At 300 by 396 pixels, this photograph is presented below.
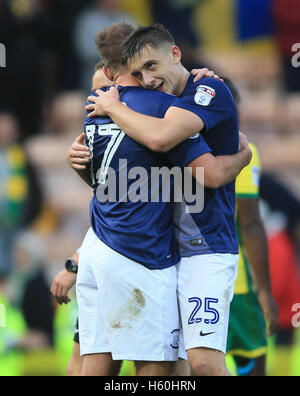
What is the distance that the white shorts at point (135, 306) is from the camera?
14.2 feet

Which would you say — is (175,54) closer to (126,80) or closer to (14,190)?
(126,80)

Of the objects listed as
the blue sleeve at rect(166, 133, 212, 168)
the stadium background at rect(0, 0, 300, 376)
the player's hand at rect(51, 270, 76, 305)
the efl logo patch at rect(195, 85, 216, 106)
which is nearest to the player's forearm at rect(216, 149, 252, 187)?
the blue sleeve at rect(166, 133, 212, 168)

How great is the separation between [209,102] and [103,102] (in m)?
0.54

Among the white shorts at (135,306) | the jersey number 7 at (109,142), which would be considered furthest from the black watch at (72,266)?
the jersey number 7 at (109,142)

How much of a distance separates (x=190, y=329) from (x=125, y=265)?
462 mm

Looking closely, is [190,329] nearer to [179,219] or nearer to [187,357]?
[187,357]

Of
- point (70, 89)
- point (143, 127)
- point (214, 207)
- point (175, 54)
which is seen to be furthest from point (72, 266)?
point (70, 89)

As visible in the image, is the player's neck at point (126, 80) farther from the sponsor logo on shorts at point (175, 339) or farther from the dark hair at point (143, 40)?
the sponsor logo on shorts at point (175, 339)

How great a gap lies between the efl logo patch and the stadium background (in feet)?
16.5

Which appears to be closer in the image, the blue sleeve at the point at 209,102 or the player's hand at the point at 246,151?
the blue sleeve at the point at 209,102

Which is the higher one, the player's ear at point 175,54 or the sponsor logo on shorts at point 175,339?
the player's ear at point 175,54

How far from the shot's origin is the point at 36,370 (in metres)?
7.35

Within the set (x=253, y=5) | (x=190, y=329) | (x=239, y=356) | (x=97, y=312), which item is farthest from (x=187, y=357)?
(x=253, y=5)

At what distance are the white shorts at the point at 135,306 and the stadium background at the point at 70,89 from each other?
193 inches
